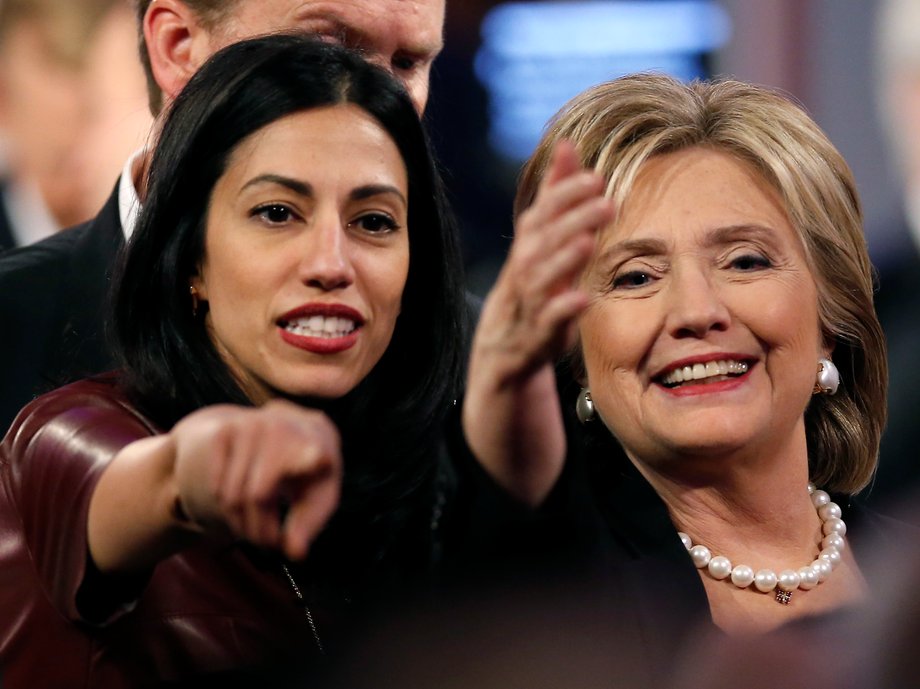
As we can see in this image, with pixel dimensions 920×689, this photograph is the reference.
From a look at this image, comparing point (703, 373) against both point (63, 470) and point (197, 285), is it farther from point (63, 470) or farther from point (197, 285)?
point (63, 470)

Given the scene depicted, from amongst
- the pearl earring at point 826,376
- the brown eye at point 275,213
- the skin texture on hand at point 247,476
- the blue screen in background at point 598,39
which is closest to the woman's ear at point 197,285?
the brown eye at point 275,213

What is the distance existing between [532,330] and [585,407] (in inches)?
19.4

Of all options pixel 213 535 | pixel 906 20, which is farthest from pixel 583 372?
pixel 906 20

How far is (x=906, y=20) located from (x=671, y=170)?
71.8 inches

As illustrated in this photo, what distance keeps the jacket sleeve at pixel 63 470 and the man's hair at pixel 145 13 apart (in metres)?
0.66

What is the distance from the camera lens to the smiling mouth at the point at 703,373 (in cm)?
144

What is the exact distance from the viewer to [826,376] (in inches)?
61.7

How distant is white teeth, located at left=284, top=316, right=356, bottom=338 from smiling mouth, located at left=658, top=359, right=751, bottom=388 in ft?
1.11

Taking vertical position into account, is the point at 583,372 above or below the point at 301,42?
below

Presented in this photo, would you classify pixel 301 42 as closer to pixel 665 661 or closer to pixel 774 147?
pixel 774 147

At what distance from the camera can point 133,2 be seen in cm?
210

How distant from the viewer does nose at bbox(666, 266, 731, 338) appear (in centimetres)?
143

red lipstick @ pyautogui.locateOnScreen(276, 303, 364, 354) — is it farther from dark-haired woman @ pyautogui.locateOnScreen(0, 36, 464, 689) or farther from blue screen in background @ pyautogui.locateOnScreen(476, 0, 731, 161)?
blue screen in background @ pyautogui.locateOnScreen(476, 0, 731, 161)

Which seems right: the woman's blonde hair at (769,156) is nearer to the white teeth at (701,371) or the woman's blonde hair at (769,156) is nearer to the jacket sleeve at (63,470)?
the white teeth at (701,371)
